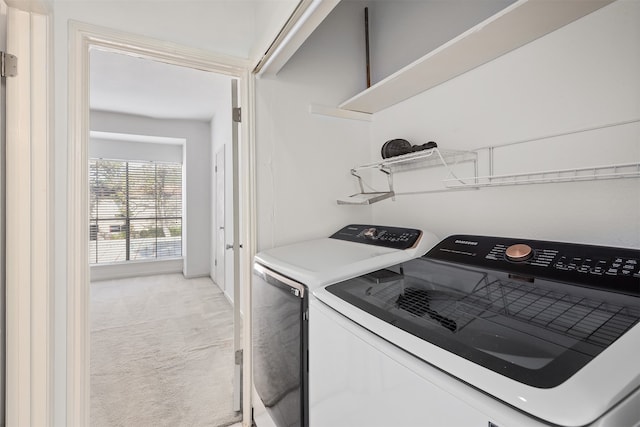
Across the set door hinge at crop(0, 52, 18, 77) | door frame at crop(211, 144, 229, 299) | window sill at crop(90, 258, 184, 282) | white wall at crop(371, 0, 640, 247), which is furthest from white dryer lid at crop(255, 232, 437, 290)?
window sill at crop(90, 258, 184, 282)

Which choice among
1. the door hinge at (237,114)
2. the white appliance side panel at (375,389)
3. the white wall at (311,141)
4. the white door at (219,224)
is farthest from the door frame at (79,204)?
the white door at (219,224)

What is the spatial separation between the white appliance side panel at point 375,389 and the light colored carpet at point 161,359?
3.82 ft

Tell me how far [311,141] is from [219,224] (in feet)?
10.1

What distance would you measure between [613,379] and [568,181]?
33.8 inches

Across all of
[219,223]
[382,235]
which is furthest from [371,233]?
[219,223]

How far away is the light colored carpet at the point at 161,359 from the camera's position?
5.87ft

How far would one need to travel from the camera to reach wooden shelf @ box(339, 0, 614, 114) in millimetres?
975

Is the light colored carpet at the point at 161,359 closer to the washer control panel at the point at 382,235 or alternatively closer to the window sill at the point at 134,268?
A: the window sill at the point at 134,268

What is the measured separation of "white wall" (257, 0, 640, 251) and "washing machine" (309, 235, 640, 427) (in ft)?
0.69

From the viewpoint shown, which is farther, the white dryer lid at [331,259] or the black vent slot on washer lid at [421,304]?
the white dryer lid at [331,259]

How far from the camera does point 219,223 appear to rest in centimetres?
448

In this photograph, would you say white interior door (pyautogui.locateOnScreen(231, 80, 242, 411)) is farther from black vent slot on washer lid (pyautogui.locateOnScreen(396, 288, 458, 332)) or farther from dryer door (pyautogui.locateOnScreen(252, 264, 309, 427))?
black vent slot on washer lid (pyautogui.locateOnScreen(396, 288, 458, 332))

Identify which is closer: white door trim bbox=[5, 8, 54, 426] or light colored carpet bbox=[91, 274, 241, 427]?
white door trim bbox=[5, 8, 54, 426]

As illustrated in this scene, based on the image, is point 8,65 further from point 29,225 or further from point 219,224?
point 219,224
